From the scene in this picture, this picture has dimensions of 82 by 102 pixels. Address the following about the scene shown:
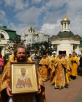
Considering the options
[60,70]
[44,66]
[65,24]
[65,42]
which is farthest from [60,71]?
[65,24]

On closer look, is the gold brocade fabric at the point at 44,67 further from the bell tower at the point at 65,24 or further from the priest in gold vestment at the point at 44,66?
A: the bell tower at the point at 65,24

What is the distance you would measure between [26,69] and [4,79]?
43cm

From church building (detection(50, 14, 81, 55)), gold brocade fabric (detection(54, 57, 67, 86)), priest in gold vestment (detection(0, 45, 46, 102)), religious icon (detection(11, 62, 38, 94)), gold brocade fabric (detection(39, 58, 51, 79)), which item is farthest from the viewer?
church building (detection(50, 14, 81, 55))

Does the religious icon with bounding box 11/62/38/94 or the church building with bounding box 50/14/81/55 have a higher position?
the church building with bounding box 50/14/81/55

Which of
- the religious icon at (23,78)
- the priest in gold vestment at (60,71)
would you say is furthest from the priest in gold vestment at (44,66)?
the religious icon at (23,78)

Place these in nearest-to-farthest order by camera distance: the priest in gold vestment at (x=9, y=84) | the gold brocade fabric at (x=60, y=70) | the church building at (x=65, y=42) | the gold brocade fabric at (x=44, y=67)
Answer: the priest in gold vestment at (x=9, y=84), the gold brocade fabric at (x=60, y=70), the gold brocade fabric at (x=44, y=67), the church building at (x=65, y=42)

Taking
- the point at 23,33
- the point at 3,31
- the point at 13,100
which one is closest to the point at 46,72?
the point at 13,100

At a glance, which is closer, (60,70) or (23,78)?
(23,78)

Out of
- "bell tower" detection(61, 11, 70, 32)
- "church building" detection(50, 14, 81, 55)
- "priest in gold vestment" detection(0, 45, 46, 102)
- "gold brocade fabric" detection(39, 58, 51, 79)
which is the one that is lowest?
"gold brocade fabric" detection(39, 58, 51, 79)

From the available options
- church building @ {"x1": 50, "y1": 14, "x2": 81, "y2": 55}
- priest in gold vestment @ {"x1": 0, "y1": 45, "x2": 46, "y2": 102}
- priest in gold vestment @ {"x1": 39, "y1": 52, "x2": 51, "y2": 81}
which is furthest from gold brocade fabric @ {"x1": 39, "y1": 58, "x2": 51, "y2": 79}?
church building @ {"x1": 50, "y1": 14, "x2": 81, "y2": 55}

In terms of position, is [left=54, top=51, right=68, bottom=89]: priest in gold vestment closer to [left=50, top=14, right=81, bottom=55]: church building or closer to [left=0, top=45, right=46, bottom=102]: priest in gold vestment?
[left=0, top=45, right=46, bottom=102]: priest in gold vestment

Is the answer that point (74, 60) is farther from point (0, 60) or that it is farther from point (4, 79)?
point (4, 79)

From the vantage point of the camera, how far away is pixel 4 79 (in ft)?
7.80

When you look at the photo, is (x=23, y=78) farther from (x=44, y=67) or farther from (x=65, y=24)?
(x=65, y=24)
